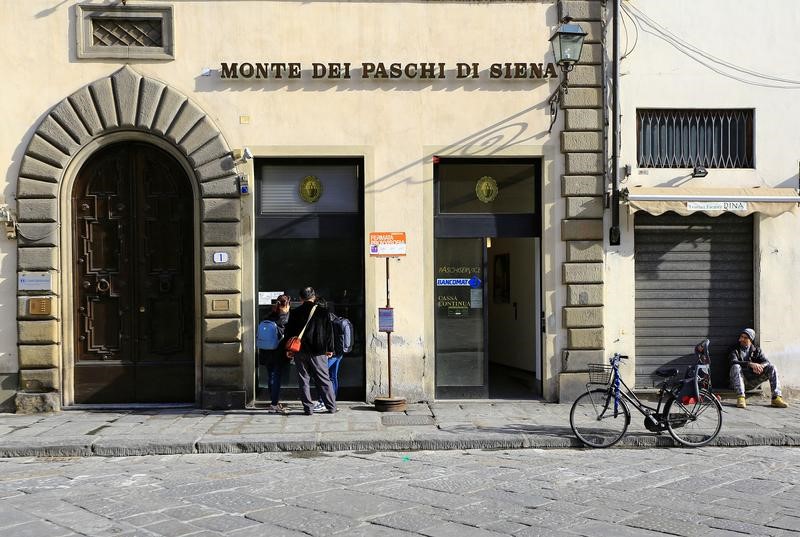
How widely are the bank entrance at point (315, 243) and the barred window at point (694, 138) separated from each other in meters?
4.37

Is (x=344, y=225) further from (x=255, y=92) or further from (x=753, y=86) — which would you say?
(x=753, y=86)

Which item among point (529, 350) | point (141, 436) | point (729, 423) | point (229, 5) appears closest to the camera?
point (141, 436)

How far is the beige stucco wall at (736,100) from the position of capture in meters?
12.5

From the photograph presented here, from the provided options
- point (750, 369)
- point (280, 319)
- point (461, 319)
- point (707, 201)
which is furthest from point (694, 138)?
point (280, 319)

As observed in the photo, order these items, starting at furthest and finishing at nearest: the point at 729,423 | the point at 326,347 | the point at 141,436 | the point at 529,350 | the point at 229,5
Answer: the point at 529,350, the point at 229,5, the point at 326,347, the point at 729,423, the point at 141,436

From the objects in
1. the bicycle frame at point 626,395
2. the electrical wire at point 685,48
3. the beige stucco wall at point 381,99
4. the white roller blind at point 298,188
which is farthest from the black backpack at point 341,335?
the electrical wire at point 685,48

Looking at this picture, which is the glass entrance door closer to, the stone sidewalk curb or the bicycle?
the stone sidewalk curb

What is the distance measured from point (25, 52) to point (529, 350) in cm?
899

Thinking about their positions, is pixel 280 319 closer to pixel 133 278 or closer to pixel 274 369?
pixel 274 369

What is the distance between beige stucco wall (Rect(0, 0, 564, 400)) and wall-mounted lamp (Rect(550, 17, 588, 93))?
31.7 inches

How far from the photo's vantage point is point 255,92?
1213cm

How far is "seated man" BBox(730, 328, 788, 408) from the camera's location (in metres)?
12.1

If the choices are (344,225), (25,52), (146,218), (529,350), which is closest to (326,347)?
(344,225)

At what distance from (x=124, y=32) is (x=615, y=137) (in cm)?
728
